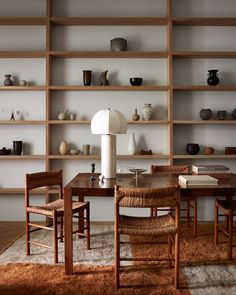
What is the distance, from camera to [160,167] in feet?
12.5

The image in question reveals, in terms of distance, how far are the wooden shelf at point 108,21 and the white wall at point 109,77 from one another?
0.23 feet

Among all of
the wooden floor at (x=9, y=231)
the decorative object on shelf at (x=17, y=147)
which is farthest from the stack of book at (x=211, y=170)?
the decorative object on shelf at (x=17, y=147)

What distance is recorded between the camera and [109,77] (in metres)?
4.50

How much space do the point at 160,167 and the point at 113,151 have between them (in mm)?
840

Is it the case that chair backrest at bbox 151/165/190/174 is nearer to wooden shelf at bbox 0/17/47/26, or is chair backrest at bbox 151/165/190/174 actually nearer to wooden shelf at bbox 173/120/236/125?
wooden shelf at bbox 173/120/236/125

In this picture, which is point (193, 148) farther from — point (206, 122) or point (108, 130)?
point (108, 130)

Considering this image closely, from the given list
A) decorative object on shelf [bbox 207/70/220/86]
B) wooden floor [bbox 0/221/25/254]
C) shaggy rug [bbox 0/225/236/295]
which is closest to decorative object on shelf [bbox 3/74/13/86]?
wooden floor [bbox 0/221/25/254]

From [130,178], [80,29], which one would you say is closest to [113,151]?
[130,178]

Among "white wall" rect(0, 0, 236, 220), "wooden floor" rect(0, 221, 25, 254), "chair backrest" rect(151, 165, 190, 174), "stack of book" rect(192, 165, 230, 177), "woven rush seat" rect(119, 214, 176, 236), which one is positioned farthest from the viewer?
"white wall" rect(0, 0, 236, 220)

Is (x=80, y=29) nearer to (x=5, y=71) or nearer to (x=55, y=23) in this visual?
(x=55, y=23)

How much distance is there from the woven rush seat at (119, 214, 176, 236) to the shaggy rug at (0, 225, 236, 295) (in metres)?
0.42

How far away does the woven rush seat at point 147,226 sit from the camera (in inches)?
97.8

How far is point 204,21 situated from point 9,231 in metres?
3.55

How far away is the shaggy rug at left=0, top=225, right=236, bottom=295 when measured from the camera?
8.22 ft
